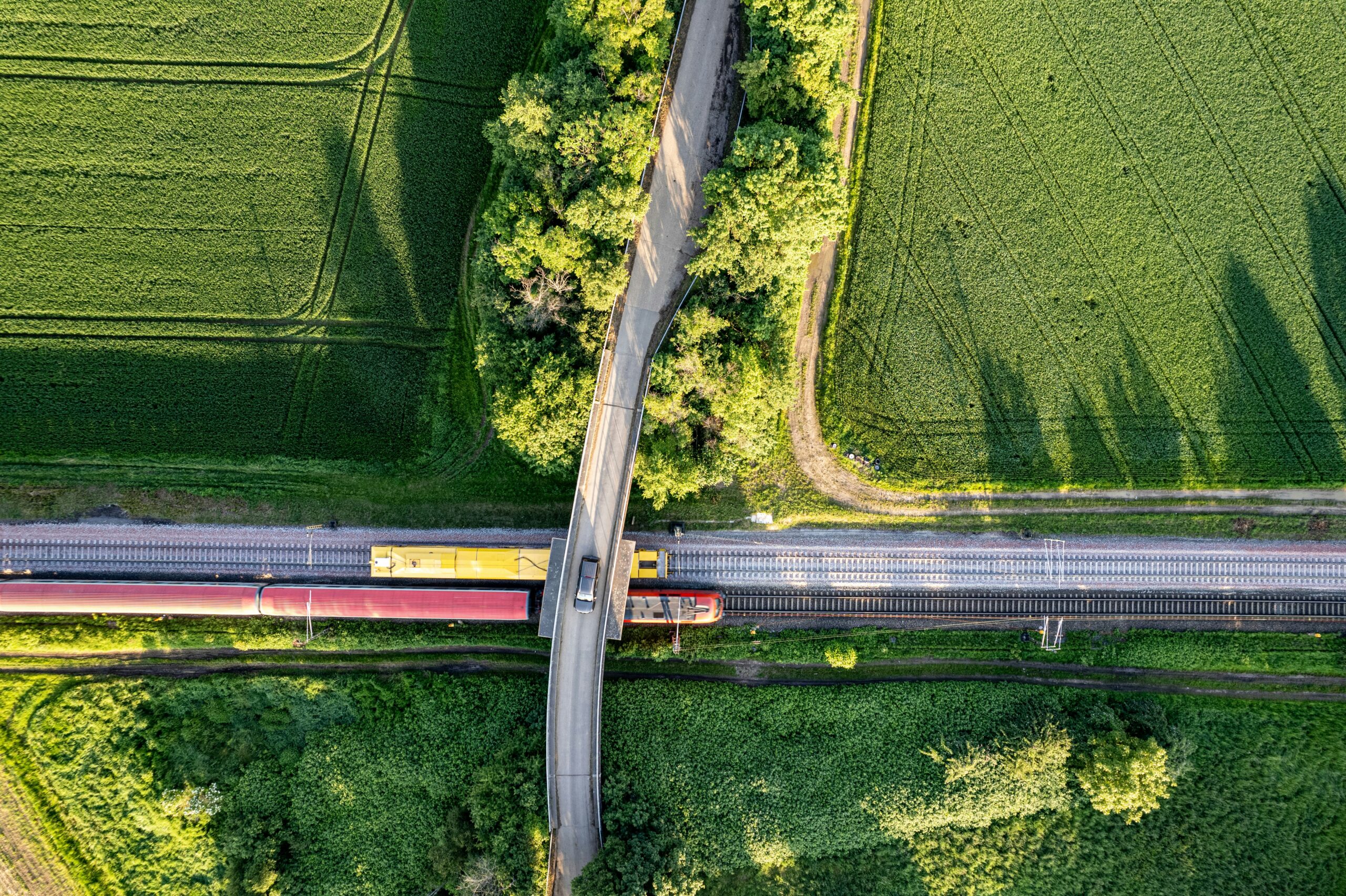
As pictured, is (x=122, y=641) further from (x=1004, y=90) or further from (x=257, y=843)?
(x=1004, y=90)

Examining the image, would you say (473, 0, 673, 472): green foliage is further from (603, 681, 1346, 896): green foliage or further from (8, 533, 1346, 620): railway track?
(603, 681, 1346, 896): green foliage

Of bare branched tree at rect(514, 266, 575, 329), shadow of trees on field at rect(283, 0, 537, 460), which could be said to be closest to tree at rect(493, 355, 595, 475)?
bare branched tree at rect(514, 266, 575, 329)

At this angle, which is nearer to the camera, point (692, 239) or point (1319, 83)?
point (692, 239)

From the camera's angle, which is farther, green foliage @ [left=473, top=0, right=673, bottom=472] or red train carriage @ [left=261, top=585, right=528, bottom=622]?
red train carriage @ [left=261, top=585, right=528, bottom=622]

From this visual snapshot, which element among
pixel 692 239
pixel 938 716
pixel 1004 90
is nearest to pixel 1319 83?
pixel 1004 90

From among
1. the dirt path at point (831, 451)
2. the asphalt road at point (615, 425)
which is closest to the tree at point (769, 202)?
the asphalt road at point (615, 425)

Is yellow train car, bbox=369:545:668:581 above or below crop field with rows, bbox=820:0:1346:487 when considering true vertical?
below

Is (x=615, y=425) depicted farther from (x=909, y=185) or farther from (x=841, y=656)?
(x=909, y=185)

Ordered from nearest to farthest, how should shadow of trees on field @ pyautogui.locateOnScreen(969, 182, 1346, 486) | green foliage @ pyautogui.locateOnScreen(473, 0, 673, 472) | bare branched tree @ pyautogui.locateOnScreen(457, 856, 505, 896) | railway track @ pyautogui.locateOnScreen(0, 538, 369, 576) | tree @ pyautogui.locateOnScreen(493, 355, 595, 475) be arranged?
1. green foliage @ pyautogui.locateOnScreen(473, 0, 673, 472)
2. tree @ pyautogui.locateOnScreen(493, 355, 595, 475)
3. bare branched tree @ pyautogui.locateOnScreen(457, 856, 505, 896)
4. railway track @ pyautogui.locateOnScreen(0, 538, 369, 576)
5. shadow of trees on field @ pyautogui.locateOnScreen(969, 182, 1346, 486)
